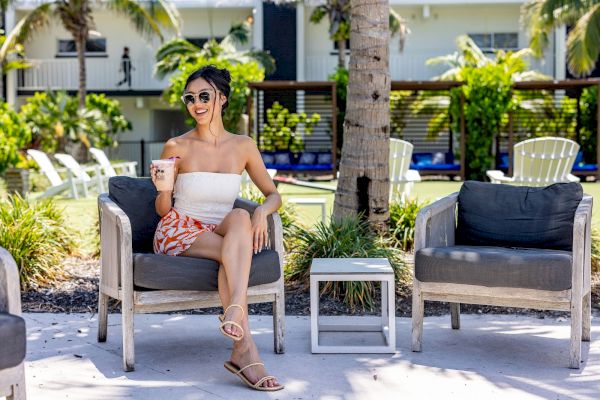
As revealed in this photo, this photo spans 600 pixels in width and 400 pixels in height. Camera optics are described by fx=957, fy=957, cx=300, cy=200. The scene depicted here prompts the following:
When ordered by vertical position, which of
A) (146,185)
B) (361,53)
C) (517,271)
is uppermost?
(361,53)

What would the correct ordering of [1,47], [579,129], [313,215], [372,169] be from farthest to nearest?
[1,47], [579,129], [313,215], [372,169]

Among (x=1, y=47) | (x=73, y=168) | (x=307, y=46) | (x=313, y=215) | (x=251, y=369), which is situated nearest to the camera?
(x=251, y=369)

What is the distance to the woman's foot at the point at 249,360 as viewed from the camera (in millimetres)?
4363

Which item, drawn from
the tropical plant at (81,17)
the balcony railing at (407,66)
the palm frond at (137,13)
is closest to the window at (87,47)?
the tropical plant at (81,17)

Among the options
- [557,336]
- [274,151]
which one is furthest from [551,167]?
[274,151]

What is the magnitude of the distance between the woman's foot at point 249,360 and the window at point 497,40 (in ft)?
85.5

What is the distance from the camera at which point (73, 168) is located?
16.1 meters

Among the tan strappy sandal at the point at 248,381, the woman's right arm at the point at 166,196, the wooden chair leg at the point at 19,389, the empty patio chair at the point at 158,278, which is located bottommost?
the tan strappy sandal at the point at 248,381

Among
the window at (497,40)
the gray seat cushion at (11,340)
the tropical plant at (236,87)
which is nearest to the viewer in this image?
the gray seat cushion at (11,340)

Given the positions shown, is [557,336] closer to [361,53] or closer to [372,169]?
[372,169]

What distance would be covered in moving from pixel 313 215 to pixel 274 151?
10355 mm

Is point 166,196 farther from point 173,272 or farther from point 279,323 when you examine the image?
point 279,323

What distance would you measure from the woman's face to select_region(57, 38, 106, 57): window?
26865 mm

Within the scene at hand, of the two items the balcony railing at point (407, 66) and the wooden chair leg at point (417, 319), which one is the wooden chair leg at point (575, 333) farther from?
the balcony railing at point (407, 66)
